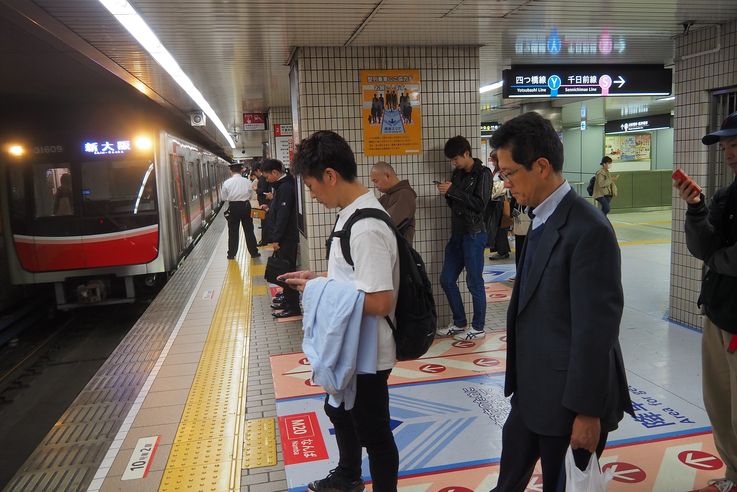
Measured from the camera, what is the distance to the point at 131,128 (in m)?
8.54

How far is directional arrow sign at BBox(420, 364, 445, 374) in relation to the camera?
471cm

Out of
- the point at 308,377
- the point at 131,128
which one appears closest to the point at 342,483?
the point at 308,377

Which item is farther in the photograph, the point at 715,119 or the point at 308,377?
the point at 715,119

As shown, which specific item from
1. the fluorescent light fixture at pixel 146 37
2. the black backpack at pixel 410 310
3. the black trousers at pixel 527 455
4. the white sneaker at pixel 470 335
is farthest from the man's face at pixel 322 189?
the white sneaker at pixel 470 335

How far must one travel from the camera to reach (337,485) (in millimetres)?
2863

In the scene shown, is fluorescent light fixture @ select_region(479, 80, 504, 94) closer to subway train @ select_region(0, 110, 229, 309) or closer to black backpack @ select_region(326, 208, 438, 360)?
subway train @ select_region(0, 110, 229, 309)

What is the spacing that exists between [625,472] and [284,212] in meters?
4.41

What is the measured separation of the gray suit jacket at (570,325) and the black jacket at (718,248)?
0.93 meters

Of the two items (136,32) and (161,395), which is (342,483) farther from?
(136,32)

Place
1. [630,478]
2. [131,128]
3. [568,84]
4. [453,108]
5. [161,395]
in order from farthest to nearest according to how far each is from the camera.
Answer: [131,128]
[568,84]
[453,108]
[161,395]
[630,478]

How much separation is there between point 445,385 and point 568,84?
478 centimetres

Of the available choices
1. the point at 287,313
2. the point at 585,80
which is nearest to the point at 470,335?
the point at 287,313

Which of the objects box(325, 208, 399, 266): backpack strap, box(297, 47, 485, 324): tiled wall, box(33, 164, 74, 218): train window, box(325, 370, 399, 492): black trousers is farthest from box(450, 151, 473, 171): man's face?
box(33, 164, 74, 218): train window

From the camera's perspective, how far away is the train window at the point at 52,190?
8.17 metres
